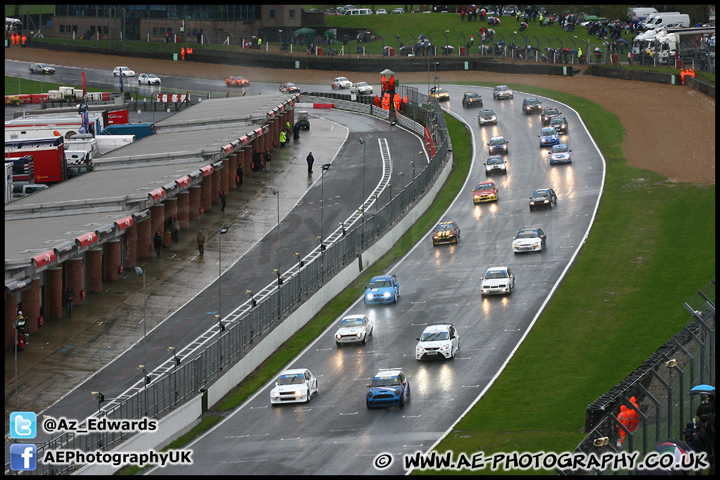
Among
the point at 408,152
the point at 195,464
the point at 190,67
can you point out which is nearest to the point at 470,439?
the point at 195,464

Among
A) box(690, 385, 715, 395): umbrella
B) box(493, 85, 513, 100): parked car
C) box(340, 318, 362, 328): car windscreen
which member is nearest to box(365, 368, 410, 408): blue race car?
box(340, 318, 362, 328): car windscreen

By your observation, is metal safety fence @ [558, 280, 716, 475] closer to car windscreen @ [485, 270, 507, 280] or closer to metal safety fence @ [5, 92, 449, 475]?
metal safety fence @ [5, 92, 449, 475]

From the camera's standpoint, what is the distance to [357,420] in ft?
130

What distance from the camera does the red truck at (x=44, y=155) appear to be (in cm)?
7600

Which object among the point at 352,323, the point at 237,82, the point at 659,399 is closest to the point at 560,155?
the point at 352,323

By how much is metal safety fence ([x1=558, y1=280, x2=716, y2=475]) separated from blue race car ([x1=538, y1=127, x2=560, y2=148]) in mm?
48816

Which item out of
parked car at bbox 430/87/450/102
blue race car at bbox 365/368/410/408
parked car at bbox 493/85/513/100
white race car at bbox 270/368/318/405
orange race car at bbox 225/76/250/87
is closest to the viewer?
blue race car at bbox 365/368/410/408

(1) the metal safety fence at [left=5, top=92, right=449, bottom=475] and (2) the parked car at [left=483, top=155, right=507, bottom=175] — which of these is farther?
(2) the parked car at [left=483, top=155, right=507, bottom=175]

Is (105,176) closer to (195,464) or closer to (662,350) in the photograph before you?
(195,464)

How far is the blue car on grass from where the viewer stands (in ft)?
178

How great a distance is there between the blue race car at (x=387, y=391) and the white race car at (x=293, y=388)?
2660 millimetres

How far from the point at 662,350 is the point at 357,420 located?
1083cm

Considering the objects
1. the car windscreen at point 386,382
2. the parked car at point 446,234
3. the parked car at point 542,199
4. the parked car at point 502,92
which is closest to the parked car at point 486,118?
the parked car at point 502,92

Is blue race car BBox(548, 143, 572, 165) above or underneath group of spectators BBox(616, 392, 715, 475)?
above
